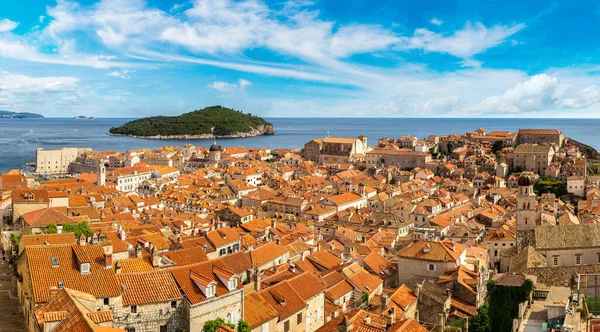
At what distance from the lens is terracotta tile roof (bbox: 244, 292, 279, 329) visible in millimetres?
17337

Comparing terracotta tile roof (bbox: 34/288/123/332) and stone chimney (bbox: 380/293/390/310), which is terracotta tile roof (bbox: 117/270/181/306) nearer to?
terracotta tile roof (bbox: 34/288/123/332)

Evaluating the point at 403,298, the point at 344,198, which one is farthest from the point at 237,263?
the point at 344,198

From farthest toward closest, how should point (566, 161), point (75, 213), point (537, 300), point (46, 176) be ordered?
point (46, 176) → point (566, 161) → point (75, 213) → point (537, 300)

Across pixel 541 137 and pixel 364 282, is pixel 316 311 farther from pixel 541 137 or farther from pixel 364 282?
pixel 541 137

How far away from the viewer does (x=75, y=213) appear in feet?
114

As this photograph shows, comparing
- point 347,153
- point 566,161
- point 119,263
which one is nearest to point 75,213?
point 119,263

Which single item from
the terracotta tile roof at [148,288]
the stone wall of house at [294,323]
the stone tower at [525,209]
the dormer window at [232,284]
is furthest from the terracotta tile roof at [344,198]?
the terracotta tile roof at [148,288]

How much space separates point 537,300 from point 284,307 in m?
10.6

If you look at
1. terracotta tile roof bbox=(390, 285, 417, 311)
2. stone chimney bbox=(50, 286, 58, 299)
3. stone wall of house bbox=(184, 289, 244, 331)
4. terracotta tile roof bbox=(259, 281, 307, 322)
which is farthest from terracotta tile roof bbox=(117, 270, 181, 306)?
terracotta tile roof bbox=(390, 285, 417, 311)

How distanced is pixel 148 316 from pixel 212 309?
6.44ft

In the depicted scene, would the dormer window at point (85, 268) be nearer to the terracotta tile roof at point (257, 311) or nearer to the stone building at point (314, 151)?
the terracotta tile roof at point (257, 311)

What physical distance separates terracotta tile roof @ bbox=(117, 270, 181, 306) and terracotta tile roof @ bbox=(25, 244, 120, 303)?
1.16 feet

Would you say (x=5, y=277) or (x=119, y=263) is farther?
(x=5, y=277)

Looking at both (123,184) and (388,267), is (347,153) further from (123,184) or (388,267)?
(388,267)
